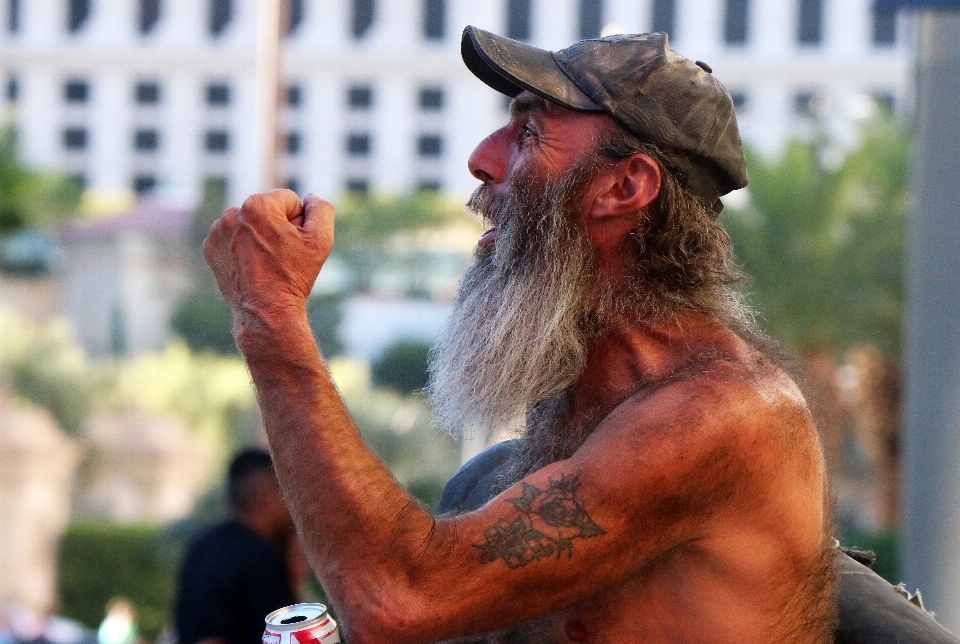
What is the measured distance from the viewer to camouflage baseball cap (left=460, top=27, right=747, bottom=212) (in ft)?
6.40

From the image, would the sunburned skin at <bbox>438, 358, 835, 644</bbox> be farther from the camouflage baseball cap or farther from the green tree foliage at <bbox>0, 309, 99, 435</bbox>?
the green tree foliage at <bbox>0, 309, 99, 435</bbox>

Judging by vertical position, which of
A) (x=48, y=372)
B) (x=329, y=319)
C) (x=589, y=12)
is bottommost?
(x=48, y=372)

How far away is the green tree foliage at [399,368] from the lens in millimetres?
35594

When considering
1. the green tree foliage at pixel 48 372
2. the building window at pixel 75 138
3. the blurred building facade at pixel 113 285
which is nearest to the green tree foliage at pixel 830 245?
the green tree foliage at pixel 48 372

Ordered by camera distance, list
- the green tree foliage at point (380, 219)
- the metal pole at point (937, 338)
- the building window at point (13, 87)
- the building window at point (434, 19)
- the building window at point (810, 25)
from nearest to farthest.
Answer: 1. the metal pole at point (937, 338)
2. the green tree foliage at point (380, 219)
3. the building window at point (810, 25)
4. the building window at point (434, 19)
5. the building window at point (13, 87)

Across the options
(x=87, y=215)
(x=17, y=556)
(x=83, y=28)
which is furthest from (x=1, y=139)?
(x=83, y=28)

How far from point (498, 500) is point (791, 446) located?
0.43m

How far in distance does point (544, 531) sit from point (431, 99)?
67.7 metres

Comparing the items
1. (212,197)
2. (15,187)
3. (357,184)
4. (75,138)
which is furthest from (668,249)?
(75,138)

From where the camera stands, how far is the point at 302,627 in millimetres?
1896

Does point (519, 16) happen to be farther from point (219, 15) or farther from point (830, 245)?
point (830, 245)

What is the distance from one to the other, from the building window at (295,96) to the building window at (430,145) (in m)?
6.69

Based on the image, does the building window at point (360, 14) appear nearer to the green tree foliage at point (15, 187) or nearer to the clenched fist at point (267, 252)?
the green tree foliage at point (15, 187)

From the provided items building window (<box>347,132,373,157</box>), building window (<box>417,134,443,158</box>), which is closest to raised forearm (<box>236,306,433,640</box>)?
building window (<box>417,134,443,158</box>)
